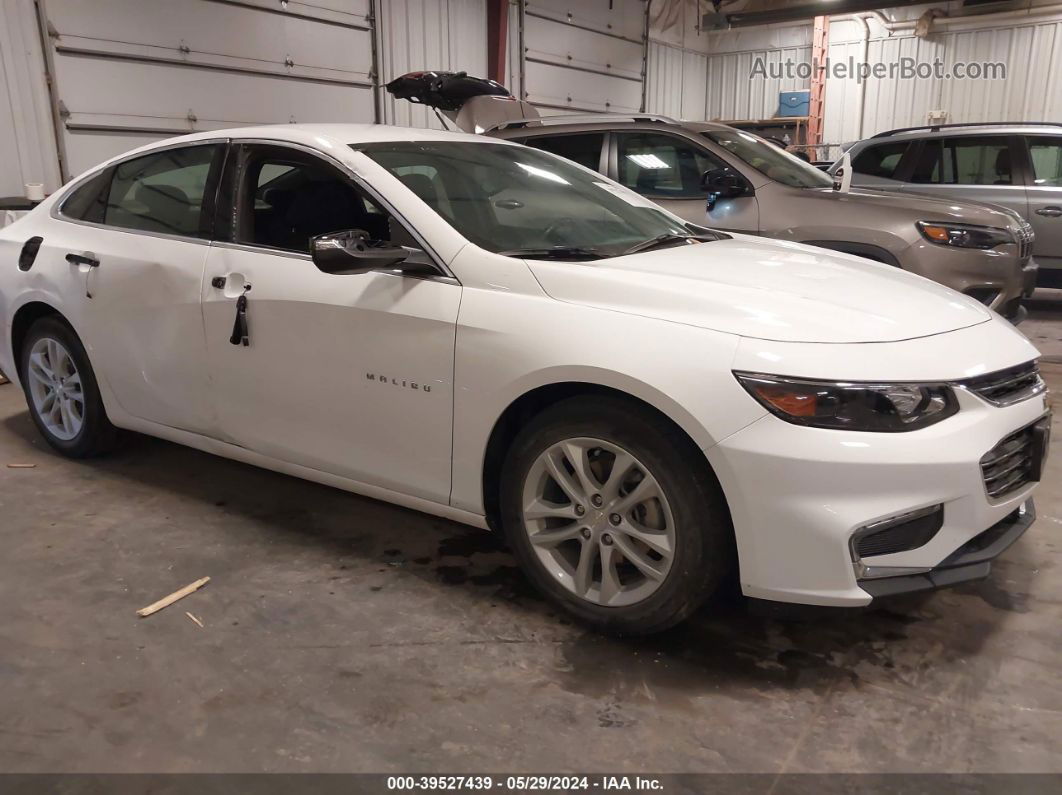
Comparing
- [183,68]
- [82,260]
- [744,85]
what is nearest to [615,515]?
[82,260]

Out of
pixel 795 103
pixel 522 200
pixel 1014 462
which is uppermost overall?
pixel 795 103

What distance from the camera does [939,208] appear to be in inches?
209

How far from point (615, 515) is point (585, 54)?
38.8ft

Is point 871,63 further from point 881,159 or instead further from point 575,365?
point 575,365

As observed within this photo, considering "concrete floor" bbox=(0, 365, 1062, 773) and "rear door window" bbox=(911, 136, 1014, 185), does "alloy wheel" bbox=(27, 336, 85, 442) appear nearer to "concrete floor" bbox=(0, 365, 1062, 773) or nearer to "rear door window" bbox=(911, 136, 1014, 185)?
"concrete floor" bbox=(0, 365, 1062, 773)

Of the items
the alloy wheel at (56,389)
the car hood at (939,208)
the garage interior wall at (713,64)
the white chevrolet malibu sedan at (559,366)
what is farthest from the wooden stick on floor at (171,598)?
the garage interior wall at (713,64)

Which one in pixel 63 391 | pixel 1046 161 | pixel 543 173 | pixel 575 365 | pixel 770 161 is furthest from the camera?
pixel 1046 161

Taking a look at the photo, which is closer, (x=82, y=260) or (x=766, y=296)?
(x=766, y=296)

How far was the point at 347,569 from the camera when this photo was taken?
9.34 ft

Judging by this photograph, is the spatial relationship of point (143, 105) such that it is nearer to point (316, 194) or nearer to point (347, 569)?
point (316, 194)

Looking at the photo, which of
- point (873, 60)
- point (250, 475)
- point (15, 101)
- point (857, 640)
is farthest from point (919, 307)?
point (873, 60)

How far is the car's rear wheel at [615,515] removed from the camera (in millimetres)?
2131

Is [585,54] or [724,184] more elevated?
[585,54]

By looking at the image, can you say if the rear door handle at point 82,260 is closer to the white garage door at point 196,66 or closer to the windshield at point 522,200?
the windshield at point 522,200
